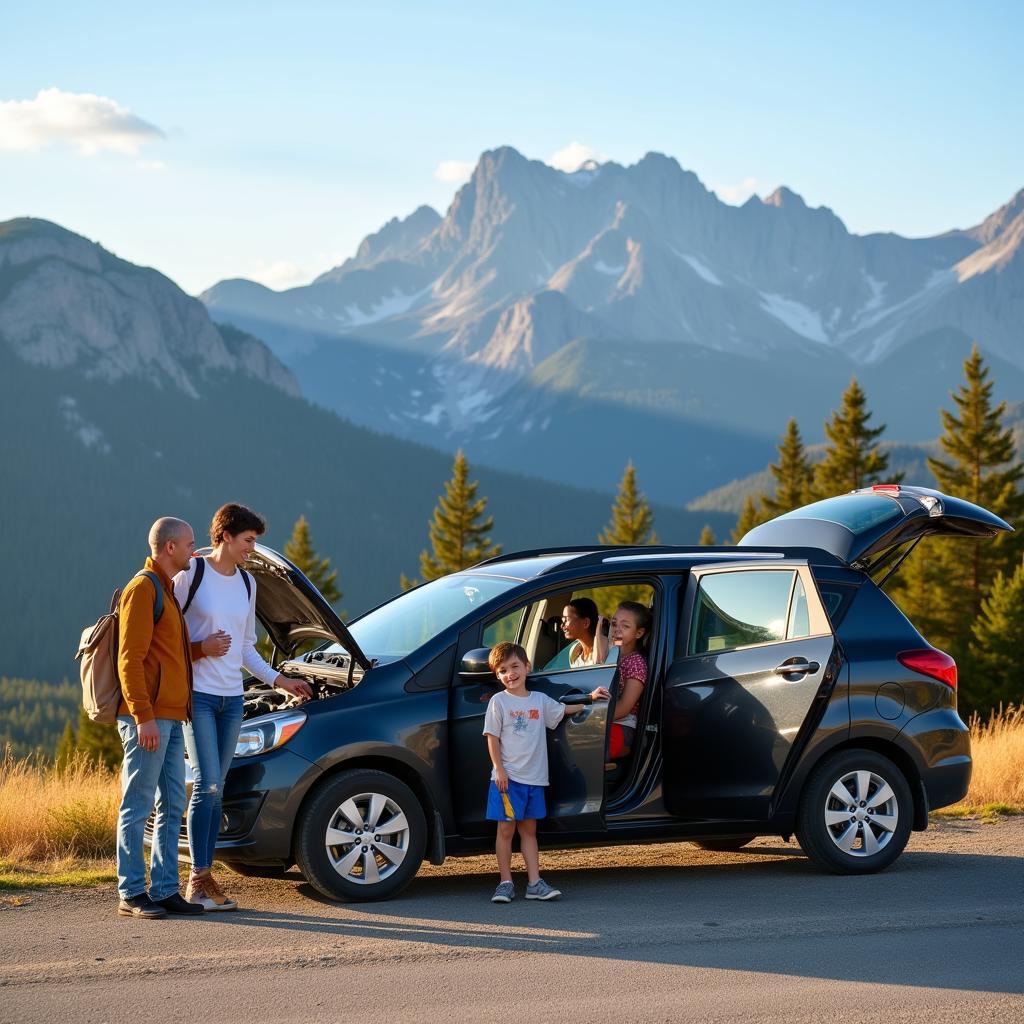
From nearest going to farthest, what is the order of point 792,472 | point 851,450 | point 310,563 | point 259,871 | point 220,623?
point 220,623
point 259,871
point 851,450
point 310,563
point 792,472

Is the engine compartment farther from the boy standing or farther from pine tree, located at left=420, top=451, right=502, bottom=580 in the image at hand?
pine tree, located at left=420, top=451, right=502, bottom=580

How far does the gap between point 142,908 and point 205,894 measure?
0.31 m

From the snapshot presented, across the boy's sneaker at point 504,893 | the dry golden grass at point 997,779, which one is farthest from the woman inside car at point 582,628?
the dry golden grass at point 997,779

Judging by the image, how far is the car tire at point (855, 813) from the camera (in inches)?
319

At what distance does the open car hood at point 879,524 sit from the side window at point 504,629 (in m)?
1.53

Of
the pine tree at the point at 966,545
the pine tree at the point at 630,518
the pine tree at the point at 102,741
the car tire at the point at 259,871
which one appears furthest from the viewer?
the pine tree at the point at 630,518

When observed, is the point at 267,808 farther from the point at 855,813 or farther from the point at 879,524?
the point at 879,524

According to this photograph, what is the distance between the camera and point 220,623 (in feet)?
24.1

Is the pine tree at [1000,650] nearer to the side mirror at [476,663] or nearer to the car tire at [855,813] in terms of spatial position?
the car tire at [855,813]

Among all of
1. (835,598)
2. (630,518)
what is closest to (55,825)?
(835,598)

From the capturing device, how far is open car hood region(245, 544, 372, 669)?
752cm

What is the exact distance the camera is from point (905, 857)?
8.80 metres

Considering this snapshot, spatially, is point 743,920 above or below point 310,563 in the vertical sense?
below

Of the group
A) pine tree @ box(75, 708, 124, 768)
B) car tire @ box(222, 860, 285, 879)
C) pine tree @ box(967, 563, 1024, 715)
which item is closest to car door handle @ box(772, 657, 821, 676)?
car tire @ box(222, 860, 285, 879)
